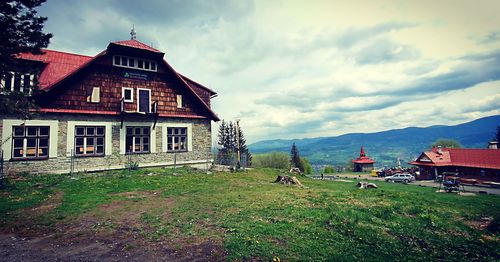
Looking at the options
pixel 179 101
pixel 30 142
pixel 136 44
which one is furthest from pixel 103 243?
pixel 136 44

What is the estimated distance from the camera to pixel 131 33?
2623 centimetres

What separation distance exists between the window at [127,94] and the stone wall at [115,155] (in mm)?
1711

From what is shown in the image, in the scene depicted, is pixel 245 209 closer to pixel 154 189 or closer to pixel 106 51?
pixel 154 189

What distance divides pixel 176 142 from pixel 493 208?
84.6 ft

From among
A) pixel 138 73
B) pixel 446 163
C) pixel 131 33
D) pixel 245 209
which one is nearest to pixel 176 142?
pixel 138 73

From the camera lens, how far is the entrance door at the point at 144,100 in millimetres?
23981

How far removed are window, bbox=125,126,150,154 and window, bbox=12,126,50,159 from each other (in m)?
5.90

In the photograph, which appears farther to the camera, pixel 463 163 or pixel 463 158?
pixel 463 158

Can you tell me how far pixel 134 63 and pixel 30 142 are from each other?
34.5 feet

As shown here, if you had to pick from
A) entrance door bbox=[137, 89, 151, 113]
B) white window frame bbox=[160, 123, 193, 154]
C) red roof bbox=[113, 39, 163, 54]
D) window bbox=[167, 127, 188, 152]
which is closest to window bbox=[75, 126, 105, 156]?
entrance door bbox=[137, 89, 151, 113]

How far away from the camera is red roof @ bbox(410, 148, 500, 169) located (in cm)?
4162

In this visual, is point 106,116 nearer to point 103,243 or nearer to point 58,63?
point 58,63

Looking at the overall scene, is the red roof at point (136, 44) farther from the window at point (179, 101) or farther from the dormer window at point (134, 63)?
the window at point (179, 101)

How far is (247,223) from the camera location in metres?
9.98
